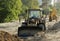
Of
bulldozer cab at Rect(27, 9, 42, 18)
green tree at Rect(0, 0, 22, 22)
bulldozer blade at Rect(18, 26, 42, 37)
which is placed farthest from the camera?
green tree at Rect(0, 0, 22, 22)

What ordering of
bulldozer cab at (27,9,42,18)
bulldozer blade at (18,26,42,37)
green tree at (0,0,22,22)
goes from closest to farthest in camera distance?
bulldozer blade at (18,26,42,37), bulldozer cab at (27,9,42,18), green tree at (0,0,22,22)

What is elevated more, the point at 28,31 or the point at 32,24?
the point at 32,24

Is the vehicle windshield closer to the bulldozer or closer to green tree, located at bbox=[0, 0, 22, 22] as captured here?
the bulldozer

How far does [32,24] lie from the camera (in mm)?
17672

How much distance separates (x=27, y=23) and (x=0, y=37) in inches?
255

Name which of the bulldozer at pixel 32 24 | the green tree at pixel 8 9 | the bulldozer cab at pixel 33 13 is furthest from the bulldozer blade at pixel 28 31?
the green tree at pixel 8 9

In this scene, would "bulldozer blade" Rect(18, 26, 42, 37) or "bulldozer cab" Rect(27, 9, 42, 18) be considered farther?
"bulldozer cab" Rect(27, 9, 42, 18)

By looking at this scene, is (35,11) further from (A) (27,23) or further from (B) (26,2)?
(B) (26,2)

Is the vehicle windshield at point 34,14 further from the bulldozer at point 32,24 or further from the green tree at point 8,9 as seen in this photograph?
the green tree at point 8,9

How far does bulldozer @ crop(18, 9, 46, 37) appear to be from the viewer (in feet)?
54.5

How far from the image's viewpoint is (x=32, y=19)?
1733cm

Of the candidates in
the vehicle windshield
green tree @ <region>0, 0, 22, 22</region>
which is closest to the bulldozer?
the vehicle windshield

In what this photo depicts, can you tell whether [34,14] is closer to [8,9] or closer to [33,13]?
[33,13]

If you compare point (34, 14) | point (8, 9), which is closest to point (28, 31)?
point (34, 14)
